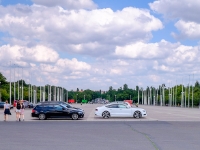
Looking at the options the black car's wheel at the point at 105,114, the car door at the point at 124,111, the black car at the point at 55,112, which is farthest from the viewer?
the black car's wheel at the point at 105,114

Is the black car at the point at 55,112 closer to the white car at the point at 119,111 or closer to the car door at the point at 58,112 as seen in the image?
the car door at the point at 58,112

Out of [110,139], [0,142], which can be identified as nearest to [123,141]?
[110,139]

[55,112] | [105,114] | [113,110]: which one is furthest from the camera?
[113,110]

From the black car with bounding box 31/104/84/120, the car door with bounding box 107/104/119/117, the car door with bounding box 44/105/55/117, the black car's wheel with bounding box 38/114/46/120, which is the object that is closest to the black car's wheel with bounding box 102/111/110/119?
the car door with bounding box 107/104/119/117

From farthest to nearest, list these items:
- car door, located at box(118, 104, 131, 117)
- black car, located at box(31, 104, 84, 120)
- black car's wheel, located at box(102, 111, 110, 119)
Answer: black car's wheel, located at box(102, 111, 110, 119) → car door, located at box(118, 104, 131, 117) → black car, located at box(31, 104, 84, 120)

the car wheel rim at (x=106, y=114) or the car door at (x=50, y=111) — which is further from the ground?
the car door at (x=50, y=111)

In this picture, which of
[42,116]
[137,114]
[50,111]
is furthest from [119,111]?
[42,116]

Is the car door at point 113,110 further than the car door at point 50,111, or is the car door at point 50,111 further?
the car door at point 113,110

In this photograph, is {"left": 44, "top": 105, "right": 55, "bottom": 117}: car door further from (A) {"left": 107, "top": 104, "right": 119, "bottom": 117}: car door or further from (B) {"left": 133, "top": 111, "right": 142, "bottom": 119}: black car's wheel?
(B) {"left": 133, "top": 111, "right": 142, "bottom": 119}: black car's wheel

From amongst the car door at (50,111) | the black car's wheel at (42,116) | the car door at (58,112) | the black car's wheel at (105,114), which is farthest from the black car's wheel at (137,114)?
the black car's wheel at (42,116)

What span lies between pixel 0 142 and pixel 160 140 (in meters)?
6.91

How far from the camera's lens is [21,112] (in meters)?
34.3

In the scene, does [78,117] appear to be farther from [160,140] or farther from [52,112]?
[160,140]

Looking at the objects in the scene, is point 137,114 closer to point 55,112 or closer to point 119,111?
point 119,111
